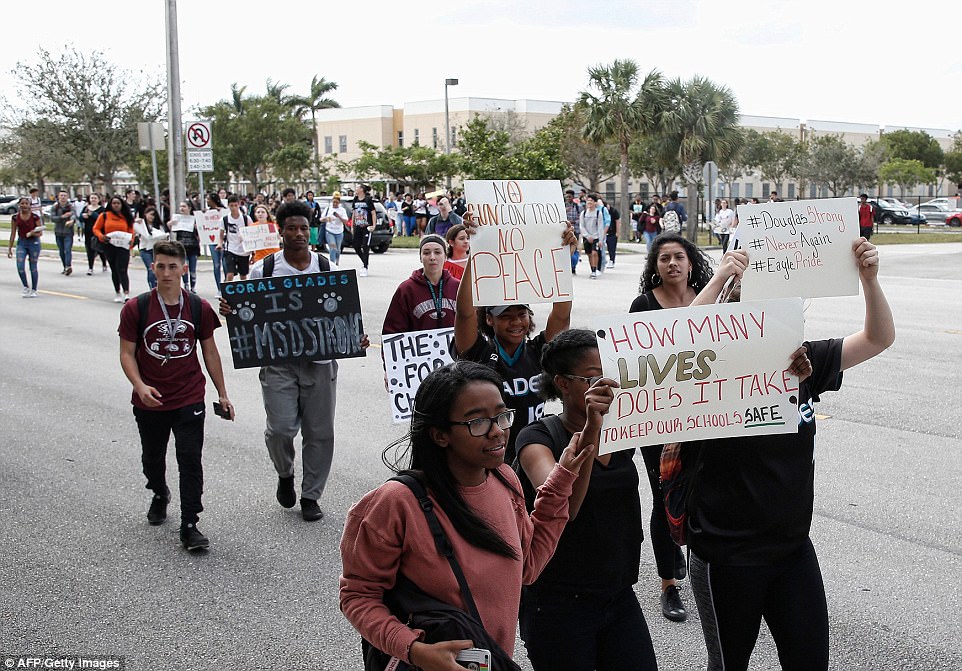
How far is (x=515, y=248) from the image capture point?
206 inches

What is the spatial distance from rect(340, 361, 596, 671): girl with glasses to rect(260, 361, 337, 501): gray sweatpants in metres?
3.58

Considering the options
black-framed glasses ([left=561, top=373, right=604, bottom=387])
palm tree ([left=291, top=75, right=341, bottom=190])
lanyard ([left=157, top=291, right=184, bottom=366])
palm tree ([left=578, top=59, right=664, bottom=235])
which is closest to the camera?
black-framed glasses ([left=561, top=373, right=604, bottom=387])

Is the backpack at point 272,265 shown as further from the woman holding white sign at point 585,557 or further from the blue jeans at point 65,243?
the blue jeans at point 65,243

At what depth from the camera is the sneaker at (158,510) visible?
6227mm

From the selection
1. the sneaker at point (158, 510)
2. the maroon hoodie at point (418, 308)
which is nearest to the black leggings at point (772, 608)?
the maroon hoodie at point (418, 308)

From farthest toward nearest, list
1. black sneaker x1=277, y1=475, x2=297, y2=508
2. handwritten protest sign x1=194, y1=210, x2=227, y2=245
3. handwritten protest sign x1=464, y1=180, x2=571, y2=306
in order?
handwritten protest sign x1=194, y1=210, x2=227, y2=245
black sneaker x1=277, y1=475, x2=297, y2=508
handwritten protest sign x1=464, y1=180, x2=571, y2=306

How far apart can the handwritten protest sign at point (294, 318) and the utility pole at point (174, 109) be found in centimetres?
1670

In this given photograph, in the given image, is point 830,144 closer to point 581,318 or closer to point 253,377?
point 581,318

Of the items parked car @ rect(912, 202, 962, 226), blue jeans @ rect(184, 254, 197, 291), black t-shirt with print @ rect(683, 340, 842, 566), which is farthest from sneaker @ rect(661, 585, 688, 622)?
parked car @ rect(912, 202, 962, 226)

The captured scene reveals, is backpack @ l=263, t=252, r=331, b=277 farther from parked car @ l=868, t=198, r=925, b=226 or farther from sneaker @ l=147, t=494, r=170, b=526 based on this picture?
parked car @ l=868, t=198, r=925, b=226

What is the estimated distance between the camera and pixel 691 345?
10.9 feet

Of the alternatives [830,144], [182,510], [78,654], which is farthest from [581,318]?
[830,144]

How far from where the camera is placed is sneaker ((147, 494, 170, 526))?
20.4 ft

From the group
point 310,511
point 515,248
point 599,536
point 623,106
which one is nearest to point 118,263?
point 310,511
